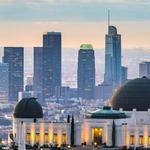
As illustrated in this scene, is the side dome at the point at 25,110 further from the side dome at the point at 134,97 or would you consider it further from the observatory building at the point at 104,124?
the side dome at the point at 134,97

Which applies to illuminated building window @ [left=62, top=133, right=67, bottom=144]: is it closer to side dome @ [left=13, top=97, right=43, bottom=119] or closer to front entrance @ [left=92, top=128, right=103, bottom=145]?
front entrance @ [left=92, top=128, right=103, bottom=145]

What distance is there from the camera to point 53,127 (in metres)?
143

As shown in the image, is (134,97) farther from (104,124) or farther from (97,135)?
(104,124)

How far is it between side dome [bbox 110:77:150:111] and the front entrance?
19.4 feet

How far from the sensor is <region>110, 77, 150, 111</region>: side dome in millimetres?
145875

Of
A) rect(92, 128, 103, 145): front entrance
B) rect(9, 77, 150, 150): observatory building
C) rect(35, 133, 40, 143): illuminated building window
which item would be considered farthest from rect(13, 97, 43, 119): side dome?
rect(92, 128, 103, 145): front entrance

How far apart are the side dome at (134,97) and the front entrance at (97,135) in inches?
232

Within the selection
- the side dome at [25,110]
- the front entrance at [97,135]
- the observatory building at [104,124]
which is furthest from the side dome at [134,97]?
the side dome at [25,110]

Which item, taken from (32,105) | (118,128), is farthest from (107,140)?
(32,105)

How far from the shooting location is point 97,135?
464 ft

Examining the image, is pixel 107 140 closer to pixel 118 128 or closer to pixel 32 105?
pixel 118 128

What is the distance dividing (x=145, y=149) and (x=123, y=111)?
12.6 m

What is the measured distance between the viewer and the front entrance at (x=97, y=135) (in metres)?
141

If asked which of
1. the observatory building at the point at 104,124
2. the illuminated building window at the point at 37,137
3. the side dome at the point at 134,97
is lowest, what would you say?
the illuminated building window at the point at 37,137
